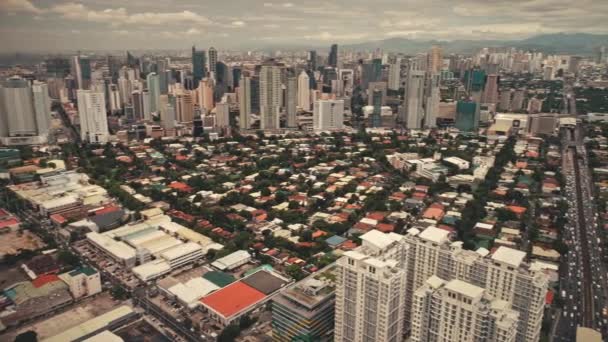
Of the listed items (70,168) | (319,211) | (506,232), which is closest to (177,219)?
(319,211)

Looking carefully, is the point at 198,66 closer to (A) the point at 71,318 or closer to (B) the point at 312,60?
(B) the point at 312,60

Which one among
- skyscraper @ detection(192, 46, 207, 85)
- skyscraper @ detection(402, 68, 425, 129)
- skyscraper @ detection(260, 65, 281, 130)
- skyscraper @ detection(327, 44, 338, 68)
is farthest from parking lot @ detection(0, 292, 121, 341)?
skyscraper @ detection(327, 44, 338, 68)

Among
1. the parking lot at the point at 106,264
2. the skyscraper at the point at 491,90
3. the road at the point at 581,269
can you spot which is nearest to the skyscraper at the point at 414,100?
the skyscraper at the point at 491,90

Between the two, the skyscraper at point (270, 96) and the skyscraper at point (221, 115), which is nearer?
the skyscraper at point (221, 115)

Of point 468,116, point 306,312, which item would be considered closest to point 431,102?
point 468,116

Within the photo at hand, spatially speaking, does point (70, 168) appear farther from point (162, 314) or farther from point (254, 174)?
point (162, 314)

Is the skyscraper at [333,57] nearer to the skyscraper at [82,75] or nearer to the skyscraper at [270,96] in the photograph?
the skyscraper at [270,96]
